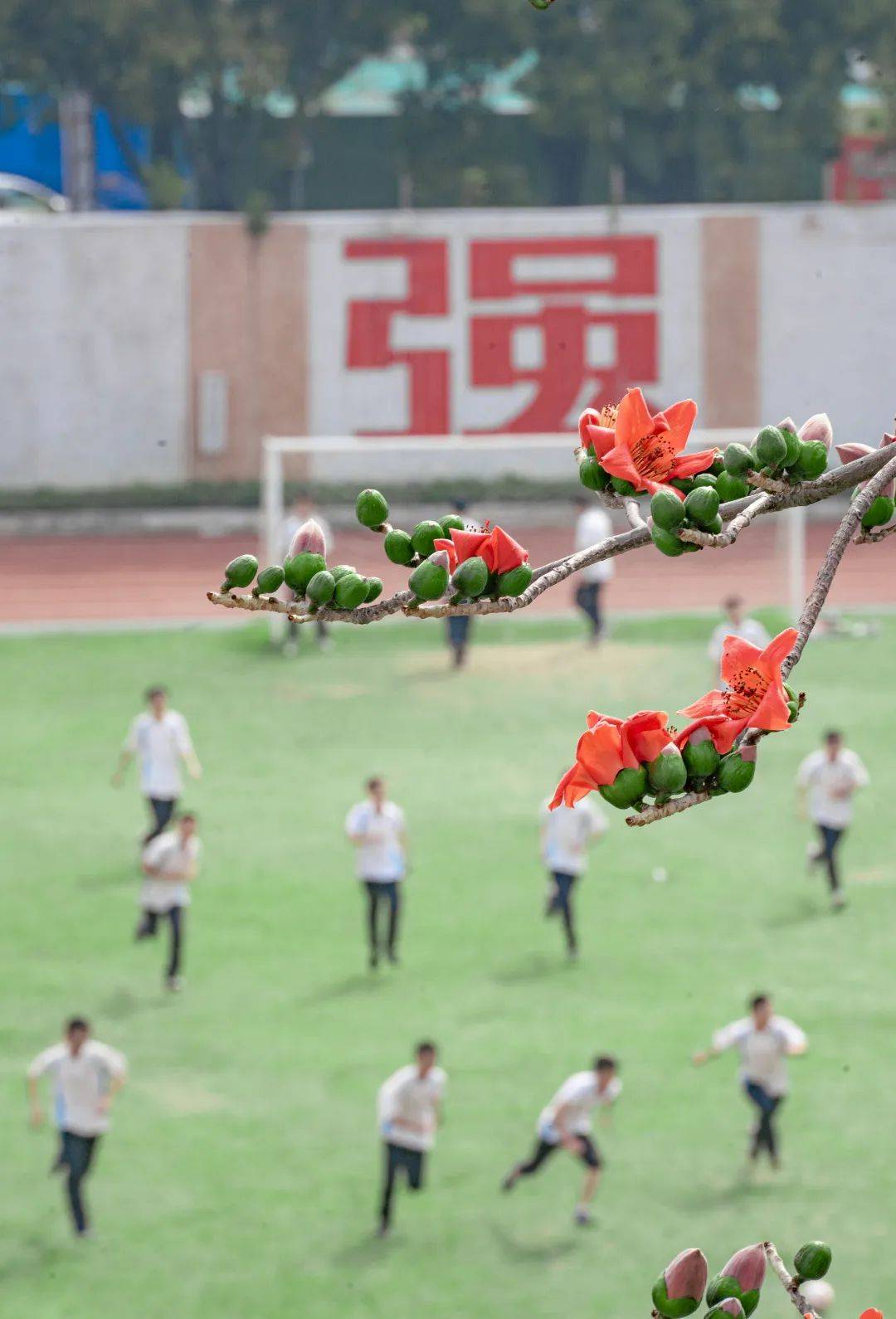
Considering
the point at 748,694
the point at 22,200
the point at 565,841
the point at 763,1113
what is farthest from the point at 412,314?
the point at 748,694

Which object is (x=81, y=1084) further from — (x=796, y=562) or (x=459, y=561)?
(x=796, y=562)

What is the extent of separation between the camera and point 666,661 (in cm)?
2338

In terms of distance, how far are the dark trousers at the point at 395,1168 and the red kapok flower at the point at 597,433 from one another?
9.12 metres

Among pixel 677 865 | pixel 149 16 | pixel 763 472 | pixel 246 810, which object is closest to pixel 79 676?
pixel 246 810

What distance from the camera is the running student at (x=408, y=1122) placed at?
38.8 ft

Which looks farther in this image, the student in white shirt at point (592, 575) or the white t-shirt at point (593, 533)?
the student in white shirt at point (592, 575)

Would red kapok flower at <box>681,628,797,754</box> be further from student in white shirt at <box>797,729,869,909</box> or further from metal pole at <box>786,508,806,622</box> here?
metal pole at <box>786,508,806,622</box>

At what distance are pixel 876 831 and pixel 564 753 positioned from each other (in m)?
3.46

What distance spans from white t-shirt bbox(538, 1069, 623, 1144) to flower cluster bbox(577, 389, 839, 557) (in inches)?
356

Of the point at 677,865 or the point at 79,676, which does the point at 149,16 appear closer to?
the point at 79,676

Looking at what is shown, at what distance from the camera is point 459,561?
289 cm

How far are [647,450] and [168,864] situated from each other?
1156 centimetres

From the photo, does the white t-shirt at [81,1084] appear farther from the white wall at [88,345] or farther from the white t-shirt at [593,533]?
the white wall at [88,345]

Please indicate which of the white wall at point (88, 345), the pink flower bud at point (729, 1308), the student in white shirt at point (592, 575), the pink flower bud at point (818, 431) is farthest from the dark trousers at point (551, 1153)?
the white wall at point (88, 345)
